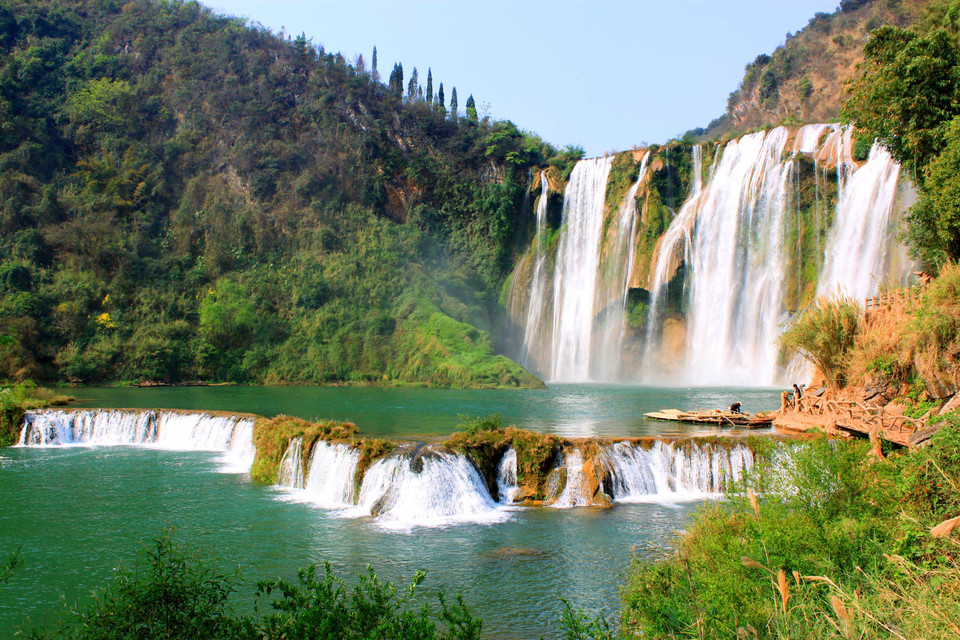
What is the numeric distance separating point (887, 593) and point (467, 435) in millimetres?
11038

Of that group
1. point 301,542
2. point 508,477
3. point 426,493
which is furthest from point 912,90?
point 301,542

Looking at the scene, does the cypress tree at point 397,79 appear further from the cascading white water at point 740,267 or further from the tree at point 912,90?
the tree at point 912,90

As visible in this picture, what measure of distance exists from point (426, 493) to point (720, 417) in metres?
9.77

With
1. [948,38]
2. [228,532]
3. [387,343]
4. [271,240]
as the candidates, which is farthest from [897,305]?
[271,240]

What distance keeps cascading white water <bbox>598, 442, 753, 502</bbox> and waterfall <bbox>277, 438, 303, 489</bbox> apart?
661 cm

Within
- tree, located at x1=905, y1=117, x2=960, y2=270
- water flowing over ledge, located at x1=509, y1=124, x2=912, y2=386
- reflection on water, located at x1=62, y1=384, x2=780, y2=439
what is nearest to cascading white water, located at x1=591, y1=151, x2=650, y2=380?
water flowing over ledge, located at x1=509, y1=124, x2=912, y2=386

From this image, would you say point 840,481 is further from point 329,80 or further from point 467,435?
point 329,80

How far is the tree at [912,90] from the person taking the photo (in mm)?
17547

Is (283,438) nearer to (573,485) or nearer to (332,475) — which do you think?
(332,475)

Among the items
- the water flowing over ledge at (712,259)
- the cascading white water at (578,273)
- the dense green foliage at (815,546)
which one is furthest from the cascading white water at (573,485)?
the cascading white water at (578,273)

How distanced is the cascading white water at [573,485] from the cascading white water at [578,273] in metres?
27.7

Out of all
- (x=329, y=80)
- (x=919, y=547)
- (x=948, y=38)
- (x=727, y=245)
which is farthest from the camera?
(x=329, y=80)

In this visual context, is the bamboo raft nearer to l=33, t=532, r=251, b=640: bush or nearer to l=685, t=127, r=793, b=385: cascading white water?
l=33, t=532, r=251, b=640: bush

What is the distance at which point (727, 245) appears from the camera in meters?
37.4
